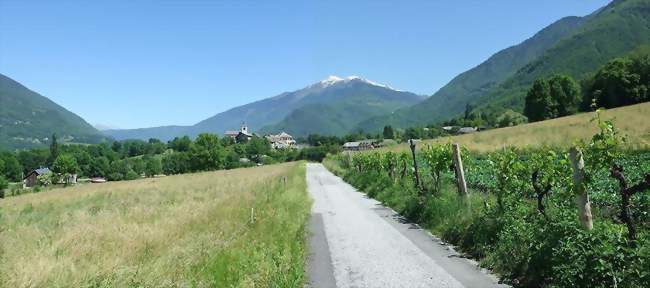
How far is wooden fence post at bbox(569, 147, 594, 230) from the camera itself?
27.6ft

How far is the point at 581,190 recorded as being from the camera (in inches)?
330

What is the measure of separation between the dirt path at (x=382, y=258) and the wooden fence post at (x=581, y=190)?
188cm

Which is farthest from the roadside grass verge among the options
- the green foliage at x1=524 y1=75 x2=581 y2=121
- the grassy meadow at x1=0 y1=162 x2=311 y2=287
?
the green foliage at x1=524 y1=75 x2=581 y2=121

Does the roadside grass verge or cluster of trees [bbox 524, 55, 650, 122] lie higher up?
cluster of trees [bbox 524, 55, 650, 122]

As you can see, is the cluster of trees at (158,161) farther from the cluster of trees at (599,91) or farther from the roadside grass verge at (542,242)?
the roadside grass verge at (542,242)

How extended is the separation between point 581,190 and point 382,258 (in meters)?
4.83

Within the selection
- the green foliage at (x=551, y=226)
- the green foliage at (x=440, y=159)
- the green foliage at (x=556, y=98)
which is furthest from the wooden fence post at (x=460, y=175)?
the green foliage at (x=556, y=98)

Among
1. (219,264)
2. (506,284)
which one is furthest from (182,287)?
(506,284)

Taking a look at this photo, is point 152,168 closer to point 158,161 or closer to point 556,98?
point 158,161

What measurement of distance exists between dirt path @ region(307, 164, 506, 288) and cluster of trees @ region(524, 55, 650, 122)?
73016 millimetres

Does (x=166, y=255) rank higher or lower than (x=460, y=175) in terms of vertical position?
lower

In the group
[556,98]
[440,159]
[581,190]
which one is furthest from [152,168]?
[581,190]

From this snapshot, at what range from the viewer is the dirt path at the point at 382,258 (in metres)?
9.58

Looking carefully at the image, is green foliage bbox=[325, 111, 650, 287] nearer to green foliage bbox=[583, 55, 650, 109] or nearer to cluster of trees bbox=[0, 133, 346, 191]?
green foliage bbox=[583, 55, 650, 109]
